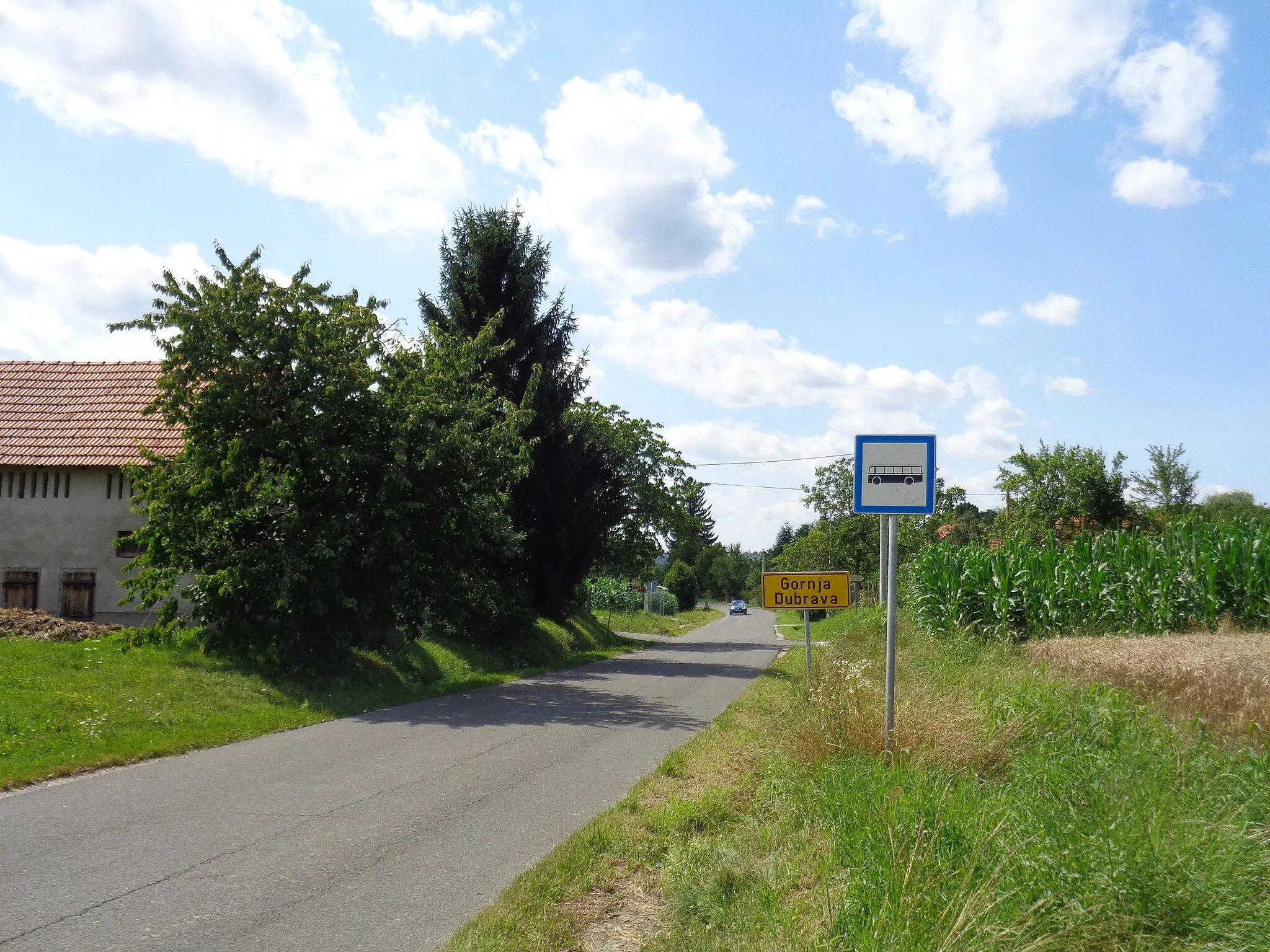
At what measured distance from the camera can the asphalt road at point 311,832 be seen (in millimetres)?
5281

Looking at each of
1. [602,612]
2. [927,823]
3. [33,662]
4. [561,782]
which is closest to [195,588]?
[33,662]

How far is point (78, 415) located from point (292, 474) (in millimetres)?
10787

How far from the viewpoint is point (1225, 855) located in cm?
445

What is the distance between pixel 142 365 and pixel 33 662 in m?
13.7

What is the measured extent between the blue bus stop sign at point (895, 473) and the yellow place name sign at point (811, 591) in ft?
10.9

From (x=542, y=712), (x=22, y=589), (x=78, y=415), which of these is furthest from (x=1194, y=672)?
(x=78, y=415)

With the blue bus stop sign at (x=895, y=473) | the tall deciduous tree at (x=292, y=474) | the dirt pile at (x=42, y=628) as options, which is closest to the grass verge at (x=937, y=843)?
the blue bus stop sign at (x=895, y=473)

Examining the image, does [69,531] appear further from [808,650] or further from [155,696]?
[808,650]

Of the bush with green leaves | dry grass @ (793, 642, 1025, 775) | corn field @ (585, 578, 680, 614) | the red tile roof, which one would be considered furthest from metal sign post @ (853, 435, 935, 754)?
the bush with green leaves

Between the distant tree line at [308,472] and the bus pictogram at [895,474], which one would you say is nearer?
the bus pictogram at [895,474]

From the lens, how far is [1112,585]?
1764 centimetres

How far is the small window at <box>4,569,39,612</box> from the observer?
22891 mm

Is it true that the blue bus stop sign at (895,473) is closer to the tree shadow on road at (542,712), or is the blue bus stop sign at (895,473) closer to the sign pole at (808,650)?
the sign pole at (808,650)

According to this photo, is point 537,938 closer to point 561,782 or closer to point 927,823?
point 927,823
